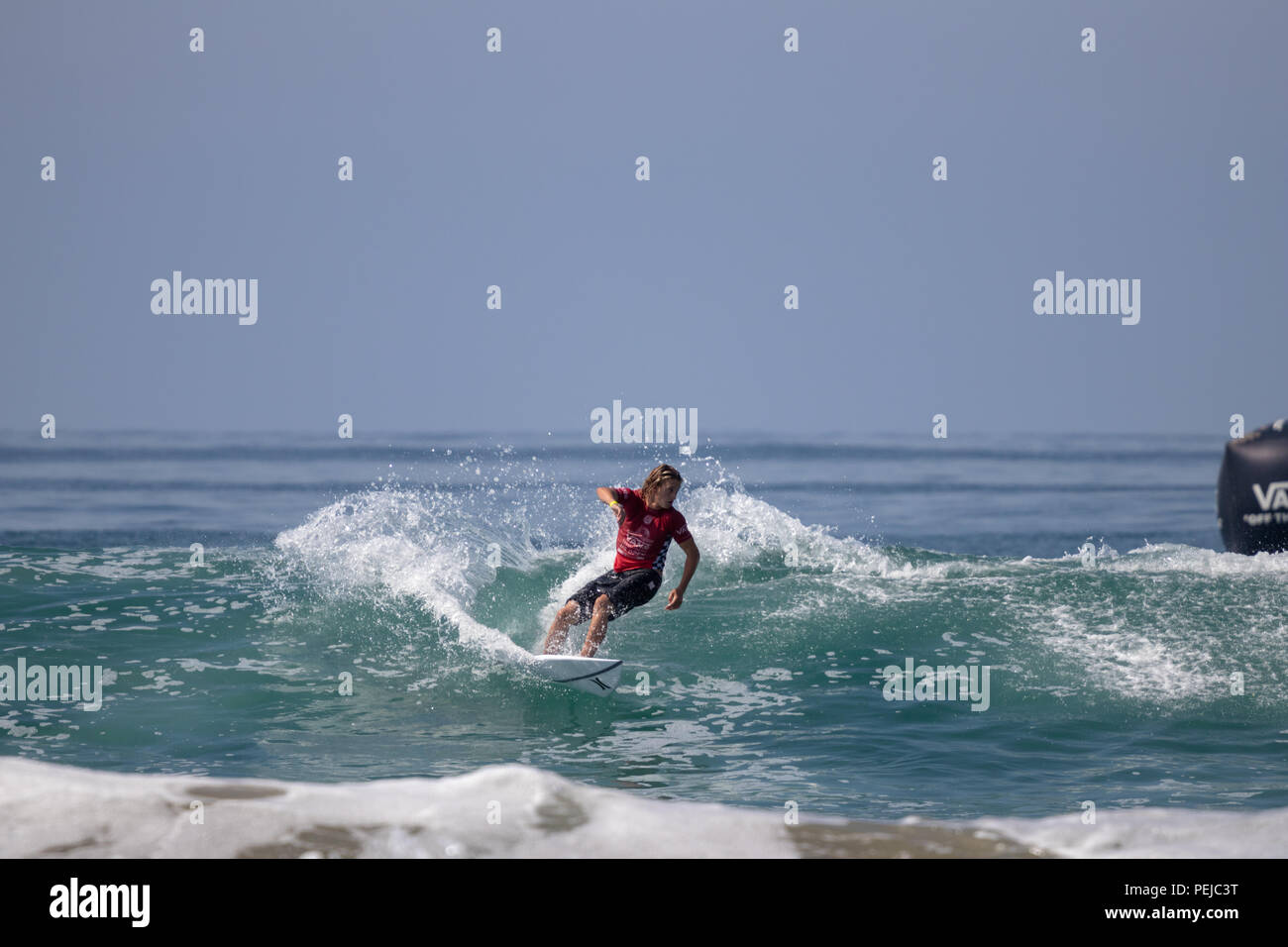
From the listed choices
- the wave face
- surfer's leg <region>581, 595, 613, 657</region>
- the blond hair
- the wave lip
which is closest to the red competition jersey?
the blond hair

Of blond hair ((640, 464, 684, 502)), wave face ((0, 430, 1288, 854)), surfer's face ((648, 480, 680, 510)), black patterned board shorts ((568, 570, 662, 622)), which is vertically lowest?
wave face ((0, 430, 1288, 854))

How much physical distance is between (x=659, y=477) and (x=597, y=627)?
1394 mm

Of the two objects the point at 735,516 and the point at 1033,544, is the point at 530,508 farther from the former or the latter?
the point at 1033,544

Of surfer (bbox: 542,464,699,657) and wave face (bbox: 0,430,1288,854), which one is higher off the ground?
surfer (bbox: 542,464,699,657)

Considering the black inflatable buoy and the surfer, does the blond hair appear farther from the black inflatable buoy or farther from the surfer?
the black inflatable buoy

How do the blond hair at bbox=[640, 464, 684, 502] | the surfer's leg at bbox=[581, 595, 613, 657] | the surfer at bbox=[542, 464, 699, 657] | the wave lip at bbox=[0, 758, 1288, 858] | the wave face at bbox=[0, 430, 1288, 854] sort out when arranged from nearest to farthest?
1. the wave lip at bbox=[0, 758, 1288, 858]
2. the wave face at bbox=[0, 430, 1288, 854]
3. the surfer's leg at bbox=[581, 595, 613, 657]
4. the surfer at bbox=[542, 464, 699, 657]
5. the blond hair at bbox=[640, 464, 684, 502]

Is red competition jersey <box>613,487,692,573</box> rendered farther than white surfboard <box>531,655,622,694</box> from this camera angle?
Yes

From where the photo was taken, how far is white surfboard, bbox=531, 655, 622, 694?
8821 millimetres

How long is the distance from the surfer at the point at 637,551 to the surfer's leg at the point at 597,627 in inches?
0.8

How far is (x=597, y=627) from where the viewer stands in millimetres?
9289

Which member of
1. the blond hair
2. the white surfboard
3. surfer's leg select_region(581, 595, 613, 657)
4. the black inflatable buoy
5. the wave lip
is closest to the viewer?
the wave lip

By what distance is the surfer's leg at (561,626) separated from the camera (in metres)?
9.45

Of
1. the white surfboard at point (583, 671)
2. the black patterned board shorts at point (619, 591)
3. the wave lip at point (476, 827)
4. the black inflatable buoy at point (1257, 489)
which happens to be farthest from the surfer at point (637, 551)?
the black inflatable buoy at point (1257, 489)

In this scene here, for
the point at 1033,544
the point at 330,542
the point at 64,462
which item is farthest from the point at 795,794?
the point at 64,462
